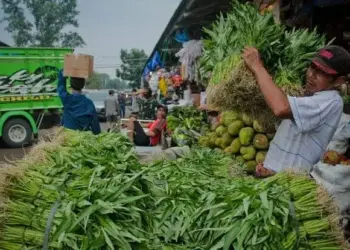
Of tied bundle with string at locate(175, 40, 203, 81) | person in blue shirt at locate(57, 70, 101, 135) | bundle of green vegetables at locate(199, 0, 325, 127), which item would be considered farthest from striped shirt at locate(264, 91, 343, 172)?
tied bundle with string at locate(175, 40, 203, 81)

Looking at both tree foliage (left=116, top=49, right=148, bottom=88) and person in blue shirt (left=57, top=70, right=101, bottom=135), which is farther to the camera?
tree foliage (left=116, top=49, right=148, bottom=88)

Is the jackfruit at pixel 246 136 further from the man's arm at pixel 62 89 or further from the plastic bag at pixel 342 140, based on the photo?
the man's arm at pixel 62 89

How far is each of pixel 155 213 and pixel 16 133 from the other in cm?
1302

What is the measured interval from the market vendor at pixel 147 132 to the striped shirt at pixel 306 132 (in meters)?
5.32

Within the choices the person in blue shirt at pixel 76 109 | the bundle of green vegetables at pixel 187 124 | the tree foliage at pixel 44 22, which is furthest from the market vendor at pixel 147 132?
the tree foliage at pixel 44 22

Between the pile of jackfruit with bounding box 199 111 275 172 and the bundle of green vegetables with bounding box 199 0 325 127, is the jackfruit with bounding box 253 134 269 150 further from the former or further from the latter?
the bundle of green vegetables with bounding box 199 0 325 127

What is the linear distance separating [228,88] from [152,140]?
5.54 m

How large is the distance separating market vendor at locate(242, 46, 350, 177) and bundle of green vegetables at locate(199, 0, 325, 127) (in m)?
0.23

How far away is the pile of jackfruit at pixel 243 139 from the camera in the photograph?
4.28 m

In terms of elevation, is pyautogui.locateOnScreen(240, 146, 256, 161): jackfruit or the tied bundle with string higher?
the tied bundle with string

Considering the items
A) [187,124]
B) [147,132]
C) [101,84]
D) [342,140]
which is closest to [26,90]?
[147,132]

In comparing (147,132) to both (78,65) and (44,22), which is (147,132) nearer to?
(78,65)

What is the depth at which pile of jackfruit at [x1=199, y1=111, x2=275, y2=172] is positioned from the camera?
4.28 metres

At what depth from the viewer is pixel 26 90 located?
13945 mm
